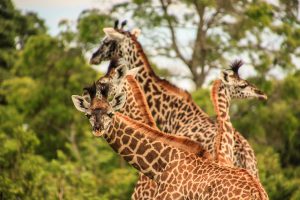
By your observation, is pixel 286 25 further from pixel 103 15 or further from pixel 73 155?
pixel 73 155

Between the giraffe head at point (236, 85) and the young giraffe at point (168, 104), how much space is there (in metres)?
0.60

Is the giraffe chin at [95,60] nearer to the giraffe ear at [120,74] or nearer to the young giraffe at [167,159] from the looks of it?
the giraffe ear at [120,74]

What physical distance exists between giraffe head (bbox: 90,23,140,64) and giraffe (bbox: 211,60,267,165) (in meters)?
1.90

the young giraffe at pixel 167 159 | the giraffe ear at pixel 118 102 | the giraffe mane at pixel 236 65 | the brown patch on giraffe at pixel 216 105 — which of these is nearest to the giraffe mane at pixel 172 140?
the young giraffe at pixel 167 159

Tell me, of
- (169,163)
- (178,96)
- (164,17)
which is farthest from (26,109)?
(169,163)

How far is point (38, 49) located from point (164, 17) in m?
5.11

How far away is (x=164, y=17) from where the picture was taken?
44844 millimetres

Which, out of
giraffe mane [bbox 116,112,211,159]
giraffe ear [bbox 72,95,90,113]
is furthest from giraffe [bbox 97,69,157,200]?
giraffe mane [bbox 116,112,211,159]

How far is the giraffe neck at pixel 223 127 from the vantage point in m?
16.1

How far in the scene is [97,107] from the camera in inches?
582

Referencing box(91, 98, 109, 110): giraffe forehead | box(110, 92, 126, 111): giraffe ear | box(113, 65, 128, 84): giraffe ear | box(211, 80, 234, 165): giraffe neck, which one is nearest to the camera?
box(91, 98, 109, 110): giraffe forehead

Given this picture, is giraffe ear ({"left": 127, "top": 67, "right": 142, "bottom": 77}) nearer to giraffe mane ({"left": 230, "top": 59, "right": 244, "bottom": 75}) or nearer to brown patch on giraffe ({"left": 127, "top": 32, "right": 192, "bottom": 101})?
brown patch on giraffe ({"left": 127, "top": 32, "right": 192, "bottom": 101})

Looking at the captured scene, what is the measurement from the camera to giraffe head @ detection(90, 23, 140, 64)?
19281 mm

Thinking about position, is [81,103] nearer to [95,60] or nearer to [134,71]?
[134,71]
